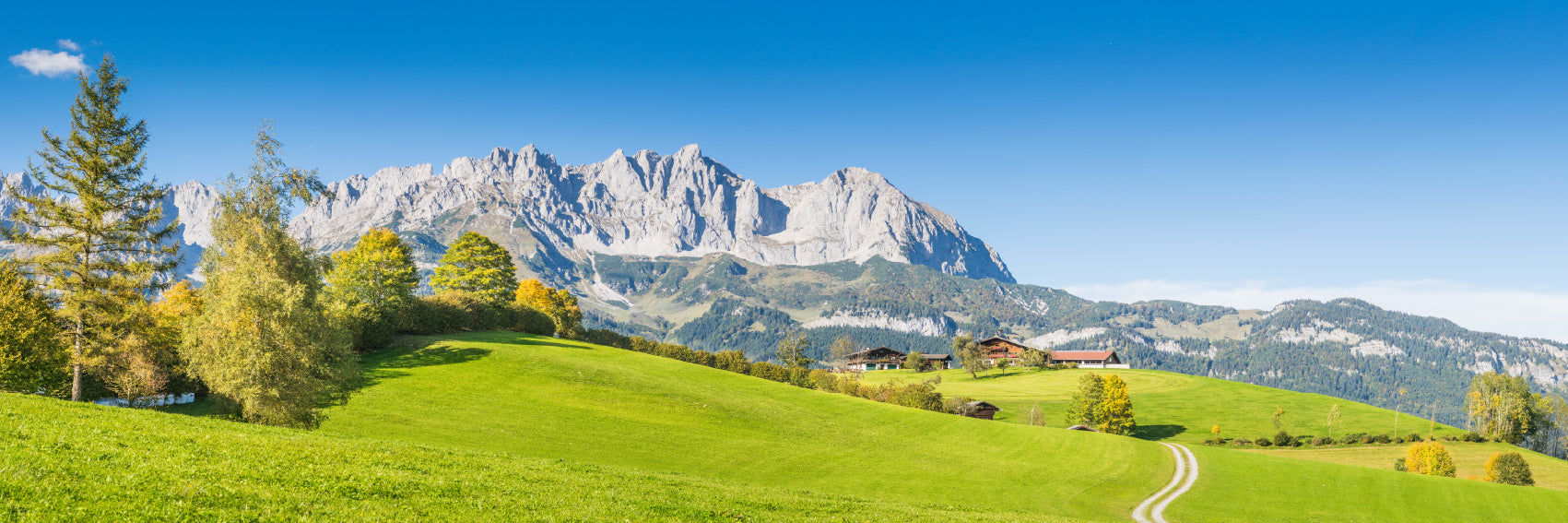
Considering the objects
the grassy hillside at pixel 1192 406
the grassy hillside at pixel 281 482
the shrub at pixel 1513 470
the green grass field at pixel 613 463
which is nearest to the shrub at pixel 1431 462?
the shrub at pixel 1513 470

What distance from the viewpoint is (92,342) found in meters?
38.2

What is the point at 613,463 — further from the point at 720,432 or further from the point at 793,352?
the point at 793,352

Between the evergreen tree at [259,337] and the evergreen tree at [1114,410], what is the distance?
105m

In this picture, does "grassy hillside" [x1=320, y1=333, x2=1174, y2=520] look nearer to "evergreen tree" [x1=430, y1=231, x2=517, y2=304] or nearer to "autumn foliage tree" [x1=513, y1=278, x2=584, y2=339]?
"evergreen tree" [x1=430, y1=231, x2=517, y2=304]

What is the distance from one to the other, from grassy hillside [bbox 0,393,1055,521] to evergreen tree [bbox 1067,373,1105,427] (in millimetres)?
96212

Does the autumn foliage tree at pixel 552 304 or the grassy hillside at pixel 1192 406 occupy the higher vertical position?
the autumn foliage tree at pixel 552 304

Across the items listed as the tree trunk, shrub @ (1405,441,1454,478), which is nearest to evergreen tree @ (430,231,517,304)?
the tree trunk

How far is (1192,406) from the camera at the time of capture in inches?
5290

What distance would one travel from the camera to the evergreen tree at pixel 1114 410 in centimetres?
10875

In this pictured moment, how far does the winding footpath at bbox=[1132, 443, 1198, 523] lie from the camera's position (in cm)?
4456

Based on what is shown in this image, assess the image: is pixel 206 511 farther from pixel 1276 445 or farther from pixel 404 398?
pixel 1276 445

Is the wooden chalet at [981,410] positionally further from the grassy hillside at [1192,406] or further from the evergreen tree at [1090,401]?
the evergreen tree at [1090,401]

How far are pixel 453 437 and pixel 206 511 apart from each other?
2864cm

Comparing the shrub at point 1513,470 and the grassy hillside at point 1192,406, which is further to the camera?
the grassy hillside at point 1192,406
